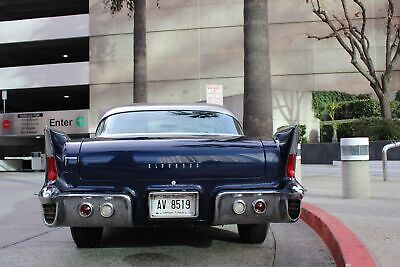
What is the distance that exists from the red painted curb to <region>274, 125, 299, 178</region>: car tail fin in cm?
83

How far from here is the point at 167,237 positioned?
19.7ft

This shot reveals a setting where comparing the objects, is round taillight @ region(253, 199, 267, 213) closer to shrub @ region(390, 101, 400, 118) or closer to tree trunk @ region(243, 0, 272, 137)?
tree trunk @ region(243, 0, 272, 137)

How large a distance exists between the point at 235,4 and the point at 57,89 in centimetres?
1325

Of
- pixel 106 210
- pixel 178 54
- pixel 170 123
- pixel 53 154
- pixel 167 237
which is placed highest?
pixel 178 54

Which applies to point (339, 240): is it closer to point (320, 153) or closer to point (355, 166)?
point (355, 166)

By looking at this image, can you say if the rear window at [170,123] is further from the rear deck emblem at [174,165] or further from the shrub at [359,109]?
the shrub at [359,109]

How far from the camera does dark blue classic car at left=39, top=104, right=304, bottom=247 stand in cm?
452

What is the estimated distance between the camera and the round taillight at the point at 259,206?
455 cm

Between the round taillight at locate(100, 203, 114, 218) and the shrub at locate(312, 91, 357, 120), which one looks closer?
the round taillight at locate(100, 203, 114, 218)

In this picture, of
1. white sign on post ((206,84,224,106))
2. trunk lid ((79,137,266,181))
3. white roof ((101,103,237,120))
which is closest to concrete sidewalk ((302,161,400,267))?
trunk lid ((79,137,266,181))

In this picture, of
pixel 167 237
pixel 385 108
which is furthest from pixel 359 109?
pixel 167 237

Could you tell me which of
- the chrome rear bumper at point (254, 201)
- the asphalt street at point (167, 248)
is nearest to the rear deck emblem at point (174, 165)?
the chrome rear bumper at point (254, 201)

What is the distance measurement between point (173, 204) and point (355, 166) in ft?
16.2

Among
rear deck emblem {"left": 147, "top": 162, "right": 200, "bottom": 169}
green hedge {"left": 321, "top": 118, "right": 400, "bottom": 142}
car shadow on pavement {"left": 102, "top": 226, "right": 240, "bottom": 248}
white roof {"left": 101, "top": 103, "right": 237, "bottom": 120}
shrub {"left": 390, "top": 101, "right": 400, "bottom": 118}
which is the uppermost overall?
shrub {"left": 390, "top": 101, "right": 400, "bottom": 118}
